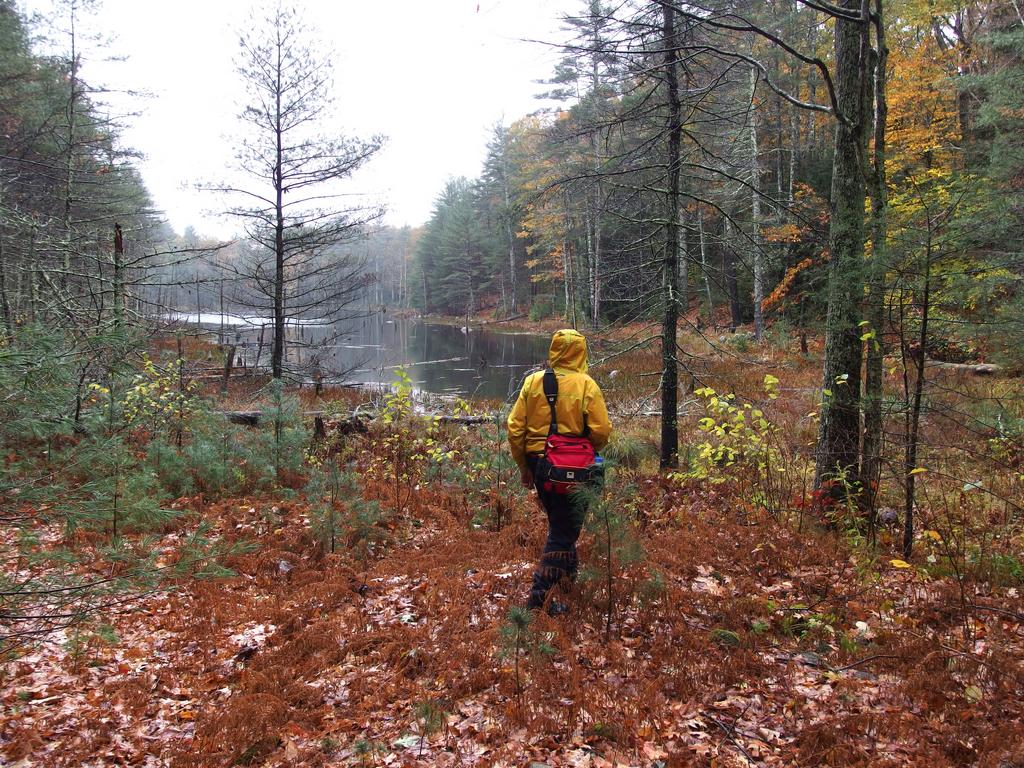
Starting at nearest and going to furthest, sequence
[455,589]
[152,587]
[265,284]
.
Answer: [152,587] < [455,589] < [265,284]

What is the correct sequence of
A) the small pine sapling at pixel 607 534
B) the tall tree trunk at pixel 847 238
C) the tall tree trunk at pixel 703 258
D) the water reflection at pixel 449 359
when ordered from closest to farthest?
1. the small pine sapling at pixel 607 534
2. the tall tree trunk at pixel 847 238
3. the tall tree trunk at pixel 703 258
4. the water reflection at pixel 449 359

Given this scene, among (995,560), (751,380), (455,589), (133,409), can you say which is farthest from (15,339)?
(751,380)

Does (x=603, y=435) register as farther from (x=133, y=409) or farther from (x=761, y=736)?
(x=133, y=409)

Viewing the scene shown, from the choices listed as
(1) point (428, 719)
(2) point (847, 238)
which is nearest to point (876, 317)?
(2) point (847, 238)

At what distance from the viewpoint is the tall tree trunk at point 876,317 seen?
4379 millimetres

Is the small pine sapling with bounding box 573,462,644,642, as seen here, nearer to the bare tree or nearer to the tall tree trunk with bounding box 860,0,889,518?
the tall tree trunk with bounding box 860,0,889,518

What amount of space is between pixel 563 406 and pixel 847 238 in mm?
3193

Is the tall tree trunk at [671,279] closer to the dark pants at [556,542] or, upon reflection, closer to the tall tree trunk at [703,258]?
the tall tree trunk at [703,258]

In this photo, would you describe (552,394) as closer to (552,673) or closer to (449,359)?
(552,673)

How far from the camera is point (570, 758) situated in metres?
2.77

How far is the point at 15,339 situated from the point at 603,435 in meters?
3.87

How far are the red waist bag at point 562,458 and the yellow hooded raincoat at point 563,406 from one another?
0.04m

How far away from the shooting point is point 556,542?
13.5 feet

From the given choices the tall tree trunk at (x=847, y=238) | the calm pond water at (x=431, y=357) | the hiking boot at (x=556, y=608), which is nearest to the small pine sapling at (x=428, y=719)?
the hiking boot at (x=556, y=608)
